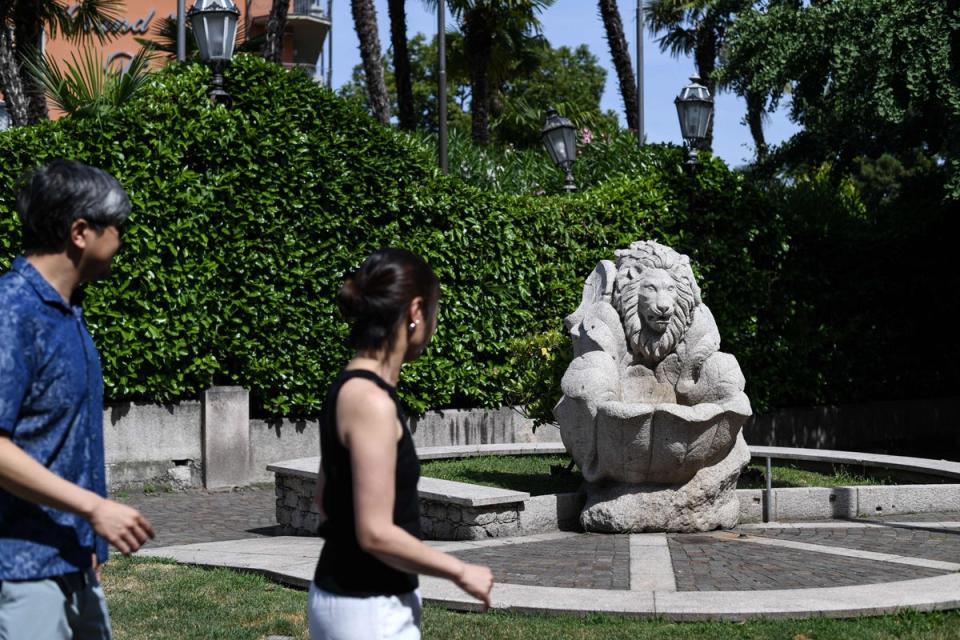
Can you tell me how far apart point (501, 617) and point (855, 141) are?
655 inches

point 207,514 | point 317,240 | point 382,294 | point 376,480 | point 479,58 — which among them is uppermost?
point 479,58

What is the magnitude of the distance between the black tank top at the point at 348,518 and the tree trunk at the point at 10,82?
15.2 m

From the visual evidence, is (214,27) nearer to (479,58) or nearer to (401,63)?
(401,63)

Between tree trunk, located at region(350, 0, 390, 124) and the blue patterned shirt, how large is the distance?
21232mm

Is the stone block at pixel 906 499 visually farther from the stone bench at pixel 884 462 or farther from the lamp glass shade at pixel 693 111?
the lamp glass shade at pixel 693 111

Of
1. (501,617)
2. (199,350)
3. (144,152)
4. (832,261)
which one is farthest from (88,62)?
(832,261)

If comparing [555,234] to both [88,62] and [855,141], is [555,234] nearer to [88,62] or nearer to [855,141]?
[88,62]

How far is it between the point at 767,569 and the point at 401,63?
63.2 ft

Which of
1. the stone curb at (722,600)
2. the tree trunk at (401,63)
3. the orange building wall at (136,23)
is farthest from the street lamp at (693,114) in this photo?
the orange building wall at (136,23)

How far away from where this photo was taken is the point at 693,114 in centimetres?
1559

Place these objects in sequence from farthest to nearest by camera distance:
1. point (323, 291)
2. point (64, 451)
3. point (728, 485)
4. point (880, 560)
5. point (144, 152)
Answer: point (323, 291) → point (144, 152) → point (728, 485) → point (880, 560) → point (64, 451)

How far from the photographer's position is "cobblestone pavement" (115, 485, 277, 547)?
389 inches

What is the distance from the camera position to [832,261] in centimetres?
1744

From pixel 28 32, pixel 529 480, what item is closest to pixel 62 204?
pixel 529 480
